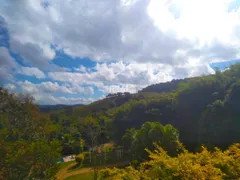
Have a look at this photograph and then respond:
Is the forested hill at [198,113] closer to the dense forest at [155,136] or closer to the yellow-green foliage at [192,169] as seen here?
the dense forest at [155,136]

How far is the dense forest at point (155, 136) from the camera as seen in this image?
10.9 ft

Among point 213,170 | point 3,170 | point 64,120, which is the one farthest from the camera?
point 64,120

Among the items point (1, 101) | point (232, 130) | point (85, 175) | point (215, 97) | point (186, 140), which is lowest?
point (85, 175)

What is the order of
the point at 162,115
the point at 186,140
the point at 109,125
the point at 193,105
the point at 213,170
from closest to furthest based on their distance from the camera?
the point at 213,170 < the point at 186,140 < the point at 193,105 < the point at 162,115 < the point at 109,125

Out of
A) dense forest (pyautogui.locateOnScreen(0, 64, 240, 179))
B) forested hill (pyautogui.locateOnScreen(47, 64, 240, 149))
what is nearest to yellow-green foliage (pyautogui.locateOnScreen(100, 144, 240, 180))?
dense forest (pyautogui.locateOnScreen(0, 64, 240, 179))

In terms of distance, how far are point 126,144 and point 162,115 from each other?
8.66 metres

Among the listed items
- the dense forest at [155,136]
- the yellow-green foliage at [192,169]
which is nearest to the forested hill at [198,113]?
the dense forest at [155,136]

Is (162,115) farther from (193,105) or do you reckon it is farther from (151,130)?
(151,130)

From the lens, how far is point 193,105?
23578 millimetres

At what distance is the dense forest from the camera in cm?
331

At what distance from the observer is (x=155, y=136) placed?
595 inches

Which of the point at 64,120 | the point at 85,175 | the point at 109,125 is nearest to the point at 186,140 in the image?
the point at 85,175

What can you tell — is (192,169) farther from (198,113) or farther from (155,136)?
(198,113)

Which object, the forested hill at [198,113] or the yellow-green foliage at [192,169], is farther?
the forested hill at [198,113]
